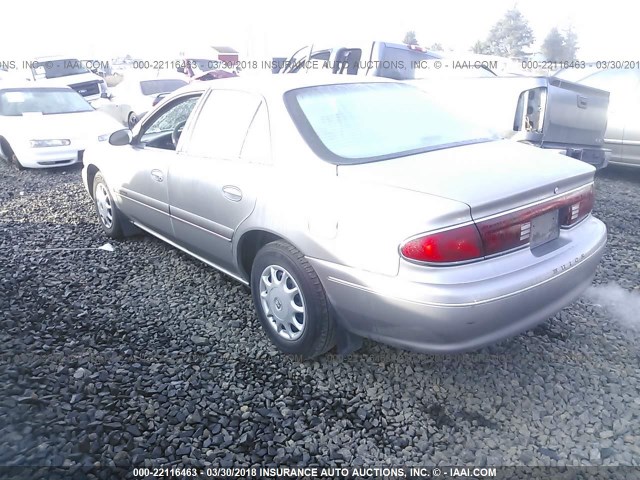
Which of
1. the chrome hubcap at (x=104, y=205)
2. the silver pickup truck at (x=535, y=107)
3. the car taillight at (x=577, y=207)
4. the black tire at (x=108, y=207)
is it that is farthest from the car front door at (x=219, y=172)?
the silver pickup truck at (x=535, y=107)

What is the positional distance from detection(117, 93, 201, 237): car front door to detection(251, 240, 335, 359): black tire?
50.6 inches

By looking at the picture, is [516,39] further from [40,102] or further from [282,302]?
[282,302]

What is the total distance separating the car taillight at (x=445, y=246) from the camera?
2080 millimetres

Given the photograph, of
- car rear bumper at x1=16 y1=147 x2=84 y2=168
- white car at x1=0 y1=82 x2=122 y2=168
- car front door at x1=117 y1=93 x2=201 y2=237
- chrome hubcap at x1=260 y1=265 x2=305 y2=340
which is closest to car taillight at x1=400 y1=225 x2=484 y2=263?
chrome hubcap at x1=260 y1=265 x2=305 y2=340

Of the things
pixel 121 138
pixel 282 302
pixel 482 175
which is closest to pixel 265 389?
pixel 282 302

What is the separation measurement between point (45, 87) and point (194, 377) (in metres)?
8.07

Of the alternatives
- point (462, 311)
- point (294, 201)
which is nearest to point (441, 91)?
point (294, 201)

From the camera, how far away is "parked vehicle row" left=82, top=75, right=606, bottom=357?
213 centimetres

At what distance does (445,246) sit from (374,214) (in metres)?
0.34

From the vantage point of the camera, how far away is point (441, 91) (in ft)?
19.7

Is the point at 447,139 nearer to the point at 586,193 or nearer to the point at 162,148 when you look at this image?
the point at 586,193

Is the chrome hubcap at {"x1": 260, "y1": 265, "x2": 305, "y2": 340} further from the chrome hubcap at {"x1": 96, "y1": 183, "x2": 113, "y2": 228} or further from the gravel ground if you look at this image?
the chrome hubcap at {"x1": 96, "y1": 183, "x2": 113, "y2": 228}

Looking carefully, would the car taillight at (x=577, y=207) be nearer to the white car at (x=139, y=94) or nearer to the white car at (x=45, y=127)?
the white car at (x=45, y=127)

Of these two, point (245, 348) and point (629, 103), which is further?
point (629, 103)
